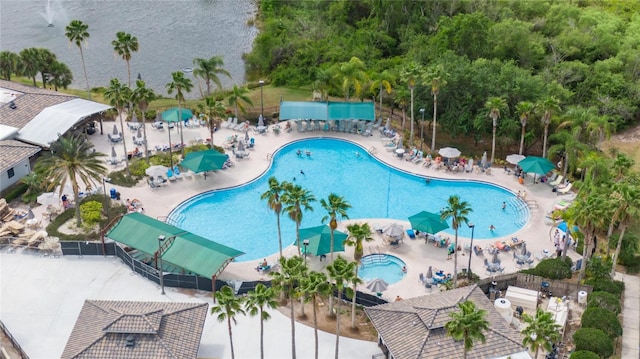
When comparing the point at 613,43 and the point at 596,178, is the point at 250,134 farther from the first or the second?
the point at 613,43

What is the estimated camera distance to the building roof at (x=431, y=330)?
124ft

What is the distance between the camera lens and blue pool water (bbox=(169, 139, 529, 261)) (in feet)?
181

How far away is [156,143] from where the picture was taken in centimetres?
6725

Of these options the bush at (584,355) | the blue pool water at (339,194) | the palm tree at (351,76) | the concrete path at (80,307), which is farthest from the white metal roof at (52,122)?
the bush at (584,355)

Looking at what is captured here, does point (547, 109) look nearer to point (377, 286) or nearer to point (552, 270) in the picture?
point (552, 270)

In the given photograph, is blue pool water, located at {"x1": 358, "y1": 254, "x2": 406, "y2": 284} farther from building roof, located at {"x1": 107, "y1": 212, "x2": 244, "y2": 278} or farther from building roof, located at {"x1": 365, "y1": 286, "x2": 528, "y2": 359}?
building roof, located at {"x1": 107, "y1": 212, "x2": 244, "y2": 278}

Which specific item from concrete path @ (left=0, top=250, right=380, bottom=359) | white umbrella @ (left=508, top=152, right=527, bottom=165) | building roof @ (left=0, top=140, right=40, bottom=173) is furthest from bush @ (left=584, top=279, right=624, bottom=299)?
building roof @ (left=0, top=140, right=40, bottom=173)

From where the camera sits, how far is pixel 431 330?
38.6 m

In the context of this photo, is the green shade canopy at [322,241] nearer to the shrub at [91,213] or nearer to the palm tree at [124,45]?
the shrub at [91,213]

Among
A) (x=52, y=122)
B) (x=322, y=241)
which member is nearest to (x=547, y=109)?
(x=322, y=241)

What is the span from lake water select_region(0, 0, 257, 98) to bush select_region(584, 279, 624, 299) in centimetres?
5355

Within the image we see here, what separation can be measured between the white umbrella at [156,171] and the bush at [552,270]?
3172 centimetres

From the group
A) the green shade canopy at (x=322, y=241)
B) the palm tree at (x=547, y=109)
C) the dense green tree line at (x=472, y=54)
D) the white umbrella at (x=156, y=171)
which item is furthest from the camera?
the dense green tree line at (x=472, y=54)

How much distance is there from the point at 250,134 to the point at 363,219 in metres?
18.7
